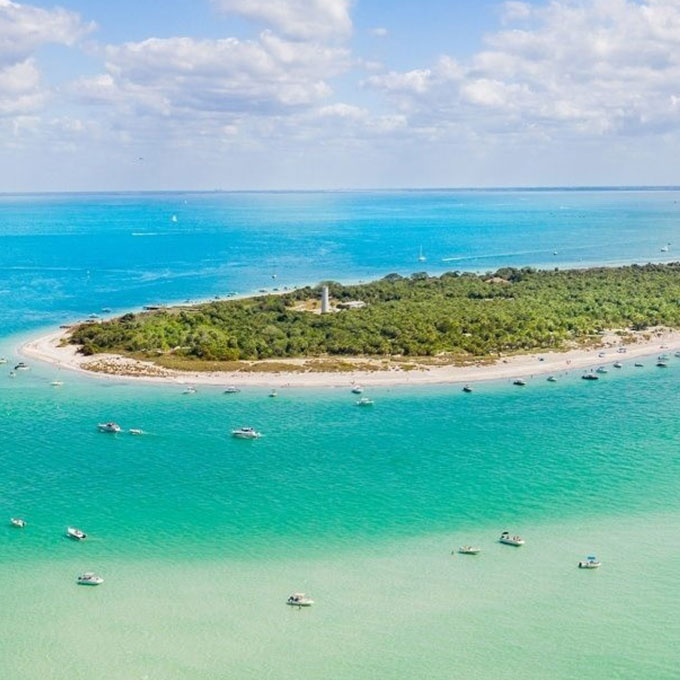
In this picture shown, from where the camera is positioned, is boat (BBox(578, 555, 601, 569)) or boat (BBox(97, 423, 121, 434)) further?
boat (BBox(97, 423, 121, 434))

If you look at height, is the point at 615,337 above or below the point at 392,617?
above

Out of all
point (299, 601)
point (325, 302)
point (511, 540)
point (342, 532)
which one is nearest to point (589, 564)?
point (511, 540)

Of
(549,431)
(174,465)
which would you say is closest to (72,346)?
(174,465)

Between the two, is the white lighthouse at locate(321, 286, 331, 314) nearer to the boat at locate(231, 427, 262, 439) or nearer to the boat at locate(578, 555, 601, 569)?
the boat at locate(231, 427, 262, 439)

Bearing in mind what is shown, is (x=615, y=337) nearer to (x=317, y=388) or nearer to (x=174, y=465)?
(x=317, y=388)

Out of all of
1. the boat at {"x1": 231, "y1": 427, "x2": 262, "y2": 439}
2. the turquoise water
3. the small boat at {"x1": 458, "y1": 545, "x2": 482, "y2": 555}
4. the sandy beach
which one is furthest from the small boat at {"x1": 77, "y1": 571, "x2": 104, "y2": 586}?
the sandy beach

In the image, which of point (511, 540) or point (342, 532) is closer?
point (511, 540)

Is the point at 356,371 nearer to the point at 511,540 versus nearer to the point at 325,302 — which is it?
the point at 325,302
